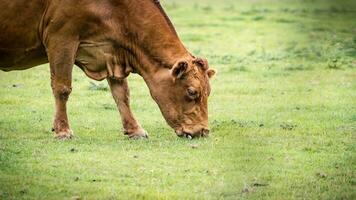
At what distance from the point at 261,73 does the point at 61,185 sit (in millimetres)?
9891

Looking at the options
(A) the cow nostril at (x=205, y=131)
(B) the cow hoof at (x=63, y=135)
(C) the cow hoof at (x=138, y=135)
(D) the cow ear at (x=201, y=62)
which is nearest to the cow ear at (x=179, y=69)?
(D) the cow ear at (x=201, y=62)

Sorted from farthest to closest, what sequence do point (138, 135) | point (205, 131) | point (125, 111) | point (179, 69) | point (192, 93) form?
point (125, 111) → point (138, 135) → point (205, 131) → point (192, 93) → point (179, 69)

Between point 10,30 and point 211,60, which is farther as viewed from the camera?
point 211,60

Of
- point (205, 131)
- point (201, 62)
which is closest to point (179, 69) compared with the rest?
point (201, 62)

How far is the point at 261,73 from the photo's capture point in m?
17.3

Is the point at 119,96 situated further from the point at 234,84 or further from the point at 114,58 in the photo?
the point at 234,84

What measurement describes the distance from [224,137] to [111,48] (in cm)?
187

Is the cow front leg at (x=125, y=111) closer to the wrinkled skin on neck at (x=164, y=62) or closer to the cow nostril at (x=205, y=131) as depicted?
the wrinkled skin on neck at (x=164, y=62)

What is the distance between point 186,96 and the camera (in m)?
10.5

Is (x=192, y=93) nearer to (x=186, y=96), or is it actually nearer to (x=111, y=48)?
(x=186, y=96)

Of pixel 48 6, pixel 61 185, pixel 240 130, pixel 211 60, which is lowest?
pixel 211 60

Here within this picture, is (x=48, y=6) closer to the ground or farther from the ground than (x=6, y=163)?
farther from the ground

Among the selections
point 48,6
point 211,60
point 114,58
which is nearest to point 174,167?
point 114,58

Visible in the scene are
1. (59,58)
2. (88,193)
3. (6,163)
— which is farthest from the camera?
(59,58)
